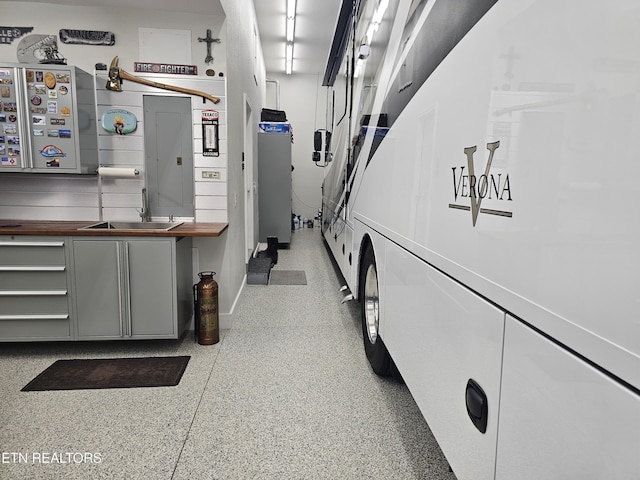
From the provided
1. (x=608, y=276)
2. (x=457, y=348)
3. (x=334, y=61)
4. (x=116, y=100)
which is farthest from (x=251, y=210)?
(x=608, y=276)

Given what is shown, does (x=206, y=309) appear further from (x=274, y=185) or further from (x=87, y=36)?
(x=274, y=185)

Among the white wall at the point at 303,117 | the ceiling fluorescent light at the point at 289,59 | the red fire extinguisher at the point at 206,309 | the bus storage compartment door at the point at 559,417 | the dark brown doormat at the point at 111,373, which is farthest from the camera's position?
the white wall at the point at 303,117

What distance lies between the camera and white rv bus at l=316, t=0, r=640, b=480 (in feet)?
2.25

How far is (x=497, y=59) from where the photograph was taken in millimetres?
1089

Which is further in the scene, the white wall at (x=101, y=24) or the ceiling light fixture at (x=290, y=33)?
the ceiling light fixture at (x=290, y=33)

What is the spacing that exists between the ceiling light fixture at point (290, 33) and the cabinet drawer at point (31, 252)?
457cm

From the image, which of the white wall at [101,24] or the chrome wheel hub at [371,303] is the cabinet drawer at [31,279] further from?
the chrome wheel hub at [371,303]

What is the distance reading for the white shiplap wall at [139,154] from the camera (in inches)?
121

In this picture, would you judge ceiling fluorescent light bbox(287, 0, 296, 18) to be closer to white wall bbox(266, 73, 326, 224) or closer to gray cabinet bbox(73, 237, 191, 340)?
white wall bbox(266, 73, 326, 224)

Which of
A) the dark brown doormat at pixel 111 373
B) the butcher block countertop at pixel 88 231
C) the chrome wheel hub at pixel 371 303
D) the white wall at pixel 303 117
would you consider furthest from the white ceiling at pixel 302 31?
the dark brown doormat at pixel 111 373

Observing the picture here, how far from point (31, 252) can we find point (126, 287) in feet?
2.11

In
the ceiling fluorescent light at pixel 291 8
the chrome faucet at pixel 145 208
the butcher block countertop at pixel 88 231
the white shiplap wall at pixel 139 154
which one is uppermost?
the ceiling fluorescent light at pixel 291 8

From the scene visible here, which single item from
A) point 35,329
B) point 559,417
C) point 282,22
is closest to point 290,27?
point 282,22

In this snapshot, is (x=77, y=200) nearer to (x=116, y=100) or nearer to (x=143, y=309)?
(x=116, y=100)
